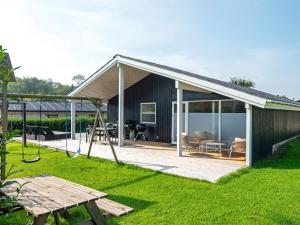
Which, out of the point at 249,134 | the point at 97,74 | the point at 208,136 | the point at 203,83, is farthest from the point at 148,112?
the point at 249,134

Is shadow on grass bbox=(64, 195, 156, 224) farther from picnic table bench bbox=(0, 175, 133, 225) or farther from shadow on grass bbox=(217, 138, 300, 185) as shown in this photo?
shadow on grass bbox=(217, 138, 300, 185)

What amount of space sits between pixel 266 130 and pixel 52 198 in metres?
8.45

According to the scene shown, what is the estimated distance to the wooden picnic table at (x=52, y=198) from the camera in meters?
3.03

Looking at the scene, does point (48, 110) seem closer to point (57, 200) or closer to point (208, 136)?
point (208, 136)

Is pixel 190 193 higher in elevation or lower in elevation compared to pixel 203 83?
lower

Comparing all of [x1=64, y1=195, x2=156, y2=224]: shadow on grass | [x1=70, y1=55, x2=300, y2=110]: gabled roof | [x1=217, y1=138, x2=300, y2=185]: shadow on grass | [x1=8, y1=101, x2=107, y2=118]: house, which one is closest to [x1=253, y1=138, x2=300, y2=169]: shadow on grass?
[x1=217, y1=138, x2=300, y2=185]: shadow on grass

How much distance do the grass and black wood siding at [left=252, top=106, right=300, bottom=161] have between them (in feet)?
2.23

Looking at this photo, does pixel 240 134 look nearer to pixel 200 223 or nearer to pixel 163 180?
pixel 163 180

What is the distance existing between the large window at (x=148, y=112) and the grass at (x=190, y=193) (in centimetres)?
626

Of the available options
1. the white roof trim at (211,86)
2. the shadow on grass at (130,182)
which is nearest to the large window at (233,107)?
the white roof trim at (211,86)

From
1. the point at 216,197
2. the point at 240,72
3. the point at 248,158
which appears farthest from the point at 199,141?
the point at 240,72

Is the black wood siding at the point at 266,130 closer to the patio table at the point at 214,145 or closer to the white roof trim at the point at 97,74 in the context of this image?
the patio table at the point at 214,145

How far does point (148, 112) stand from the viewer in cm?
1466

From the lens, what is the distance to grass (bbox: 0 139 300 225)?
4.31 meters
